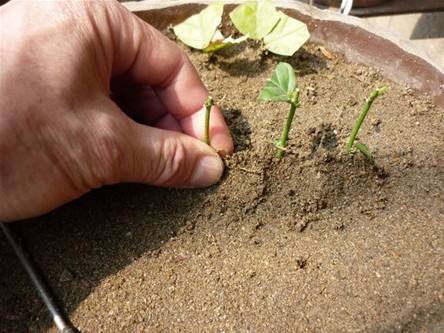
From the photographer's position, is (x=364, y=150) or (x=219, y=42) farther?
(x=219, y=42)

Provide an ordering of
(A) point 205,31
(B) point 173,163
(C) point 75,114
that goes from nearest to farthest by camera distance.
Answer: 1. (C) point 75,114
2. (B) point 173,163
3. (A) point 205,31

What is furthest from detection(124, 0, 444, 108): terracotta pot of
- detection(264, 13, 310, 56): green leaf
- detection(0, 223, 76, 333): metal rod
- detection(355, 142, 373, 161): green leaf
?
detection(0, 223, 76, 333): metal rod

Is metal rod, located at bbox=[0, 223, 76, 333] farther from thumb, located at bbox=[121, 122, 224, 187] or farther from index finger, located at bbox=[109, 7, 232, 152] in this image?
index finger, located at bbox=[109, 7, 232, 152]

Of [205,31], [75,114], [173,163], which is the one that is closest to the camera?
[75,114]

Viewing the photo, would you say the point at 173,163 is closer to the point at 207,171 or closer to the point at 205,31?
the point at 207,171

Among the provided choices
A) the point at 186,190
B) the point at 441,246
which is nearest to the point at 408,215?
the point at 441,246

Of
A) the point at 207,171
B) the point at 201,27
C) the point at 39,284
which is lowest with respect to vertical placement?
the point at 39,284

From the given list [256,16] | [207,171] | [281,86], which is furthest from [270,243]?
[256,16]
